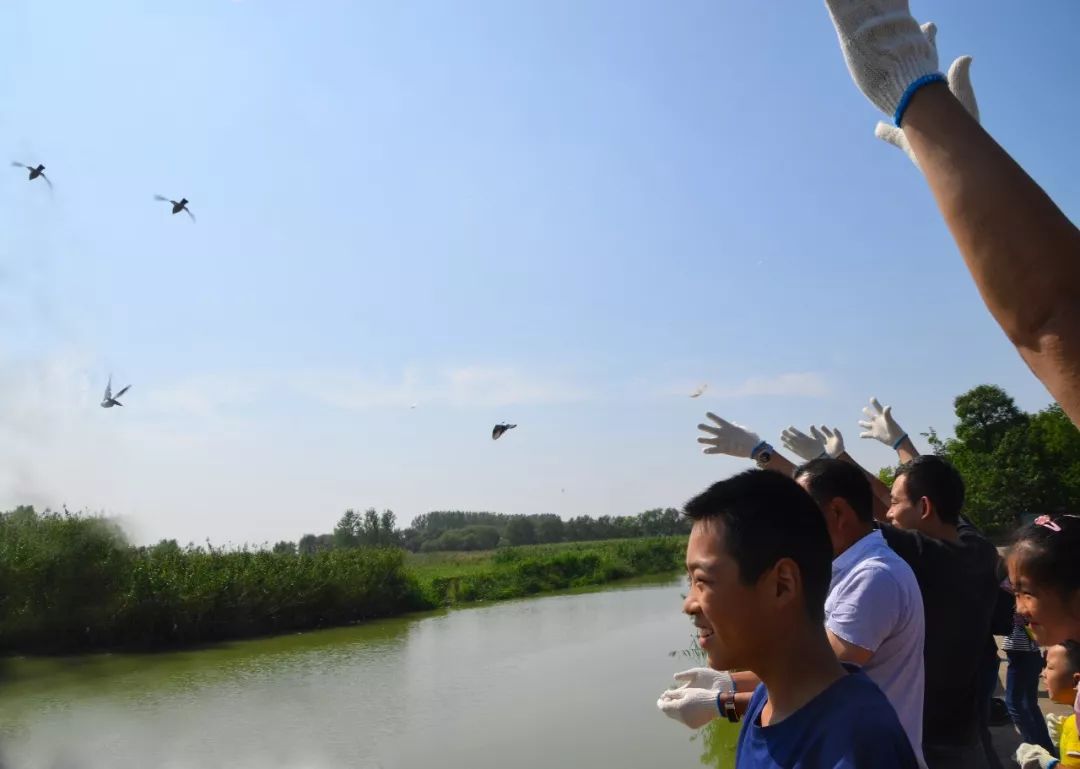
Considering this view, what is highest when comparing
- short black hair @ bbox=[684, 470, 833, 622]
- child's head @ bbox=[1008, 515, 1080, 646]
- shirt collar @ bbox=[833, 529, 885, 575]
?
short black hair @ bbox=[684, 470, 833, 622]

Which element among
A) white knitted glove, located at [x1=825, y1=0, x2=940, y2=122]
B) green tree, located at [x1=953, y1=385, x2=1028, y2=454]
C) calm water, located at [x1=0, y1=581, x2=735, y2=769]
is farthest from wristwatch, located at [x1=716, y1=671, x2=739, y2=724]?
green tree, located at [x1=953, y1=385, x2=1028, y2=454]

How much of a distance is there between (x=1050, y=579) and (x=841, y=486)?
0.70 metres

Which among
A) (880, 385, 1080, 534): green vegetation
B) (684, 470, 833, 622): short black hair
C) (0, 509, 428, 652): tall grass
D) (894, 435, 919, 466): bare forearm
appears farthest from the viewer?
(880, 385, 1080, 534): green vegetation

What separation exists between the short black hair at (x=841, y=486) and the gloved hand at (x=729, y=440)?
4.92ft

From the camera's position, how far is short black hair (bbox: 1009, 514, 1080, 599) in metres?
2.62

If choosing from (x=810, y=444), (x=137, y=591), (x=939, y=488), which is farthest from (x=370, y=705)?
(x=939, y=488)

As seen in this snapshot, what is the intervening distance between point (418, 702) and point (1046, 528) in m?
14.7

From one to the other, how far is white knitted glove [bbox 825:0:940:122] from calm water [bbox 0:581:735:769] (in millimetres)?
10773

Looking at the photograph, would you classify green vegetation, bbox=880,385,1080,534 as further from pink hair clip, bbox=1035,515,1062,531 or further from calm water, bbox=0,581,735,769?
pink hair clip, bbox=1035,515,1062,531

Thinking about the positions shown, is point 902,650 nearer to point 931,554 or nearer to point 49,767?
point 931,554

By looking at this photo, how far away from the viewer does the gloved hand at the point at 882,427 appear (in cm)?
553

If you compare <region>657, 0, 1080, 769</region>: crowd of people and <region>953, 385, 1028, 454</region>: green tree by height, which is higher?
<region>953, 385, 1028, 454</region>: green tree

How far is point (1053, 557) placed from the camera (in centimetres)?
263

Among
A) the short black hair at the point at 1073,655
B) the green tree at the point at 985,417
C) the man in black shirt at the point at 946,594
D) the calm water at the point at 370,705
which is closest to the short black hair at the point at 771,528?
the short black hair at the point at 1073,655
